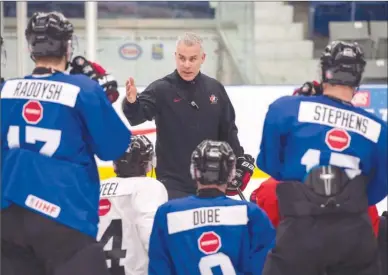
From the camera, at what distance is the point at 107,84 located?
3316 mm

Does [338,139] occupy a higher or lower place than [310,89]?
lower

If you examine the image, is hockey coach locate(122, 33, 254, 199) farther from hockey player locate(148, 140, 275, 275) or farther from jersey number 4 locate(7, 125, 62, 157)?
jersey number 4 locate(7, 125, 62, 157)

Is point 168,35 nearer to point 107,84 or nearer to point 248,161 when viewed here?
point 248,161

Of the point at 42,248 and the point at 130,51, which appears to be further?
the point at 130,51

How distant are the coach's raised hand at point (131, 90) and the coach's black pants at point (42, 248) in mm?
932

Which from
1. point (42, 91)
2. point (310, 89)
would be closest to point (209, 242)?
point (310, 89)

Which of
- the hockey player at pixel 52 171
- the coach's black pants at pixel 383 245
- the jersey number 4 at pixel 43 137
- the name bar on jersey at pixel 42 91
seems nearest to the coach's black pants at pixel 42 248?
the hockey player at pixel 52 171

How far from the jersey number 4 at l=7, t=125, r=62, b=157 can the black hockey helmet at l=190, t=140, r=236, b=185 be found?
54 centimetres

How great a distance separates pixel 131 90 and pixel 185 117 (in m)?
0.48

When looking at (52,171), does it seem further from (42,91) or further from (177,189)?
(177,189)

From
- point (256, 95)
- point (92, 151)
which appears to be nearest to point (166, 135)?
point (92, 151)

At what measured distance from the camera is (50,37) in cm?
298

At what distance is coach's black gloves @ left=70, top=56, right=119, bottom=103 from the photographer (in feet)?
10.6

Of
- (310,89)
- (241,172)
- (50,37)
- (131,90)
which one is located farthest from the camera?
(241,172)
